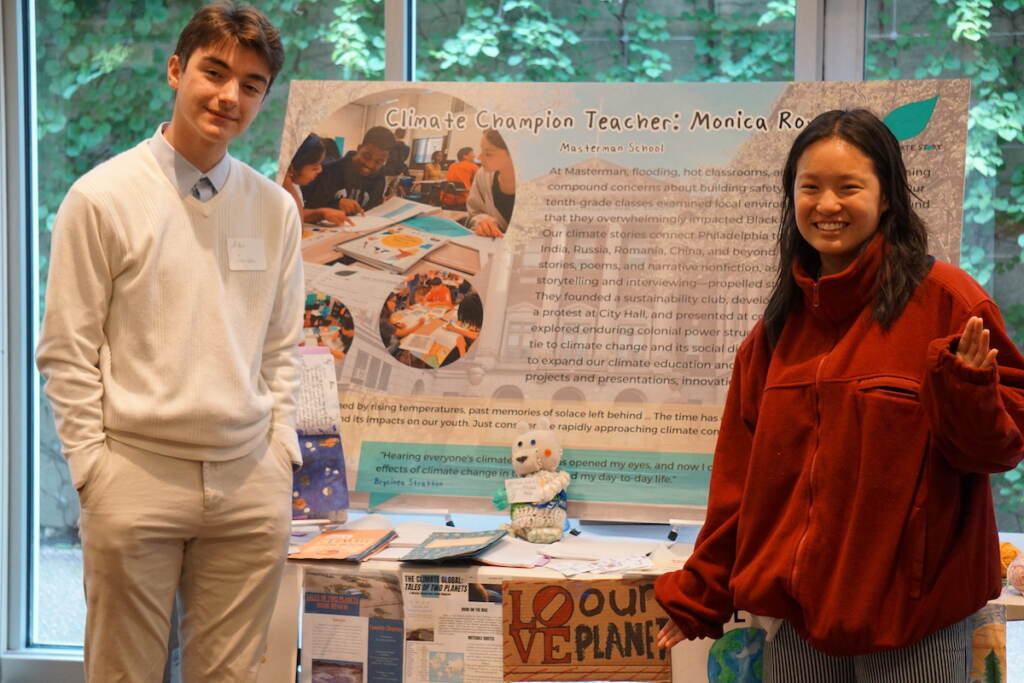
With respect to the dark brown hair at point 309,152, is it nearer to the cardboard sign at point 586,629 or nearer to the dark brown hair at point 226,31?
the dark brown hair at point 226,31

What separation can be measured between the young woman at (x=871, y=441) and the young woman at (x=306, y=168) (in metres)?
1.48

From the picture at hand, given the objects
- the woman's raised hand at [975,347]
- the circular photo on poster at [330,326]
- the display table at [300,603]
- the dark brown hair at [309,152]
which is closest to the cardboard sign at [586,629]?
the display table at [300,603]

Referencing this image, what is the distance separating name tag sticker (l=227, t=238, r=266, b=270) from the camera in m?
1.97

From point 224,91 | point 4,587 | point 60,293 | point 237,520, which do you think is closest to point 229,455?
point 237,520

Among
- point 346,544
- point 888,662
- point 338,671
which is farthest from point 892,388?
point 338,671

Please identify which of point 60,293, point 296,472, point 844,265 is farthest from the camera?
point 296,472

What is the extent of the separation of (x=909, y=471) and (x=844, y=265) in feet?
1.09

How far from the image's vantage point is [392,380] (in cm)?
270

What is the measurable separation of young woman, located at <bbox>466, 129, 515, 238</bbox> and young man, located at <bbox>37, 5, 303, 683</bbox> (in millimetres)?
762

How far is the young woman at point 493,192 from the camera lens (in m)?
2.69

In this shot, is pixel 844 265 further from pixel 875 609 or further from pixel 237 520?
pixel 237 520

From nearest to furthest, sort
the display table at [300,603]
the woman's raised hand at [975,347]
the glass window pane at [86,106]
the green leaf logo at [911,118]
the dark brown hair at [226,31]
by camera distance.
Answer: the woman's raised hand at [975,347] < the dark brown hair at [226,31] < the display table at [300,603] < the green leaf logo at [911,118] < the glass window pane at [86,106]

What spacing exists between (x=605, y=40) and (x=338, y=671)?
193 centimetres

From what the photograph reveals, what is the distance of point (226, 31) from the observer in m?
1.92
